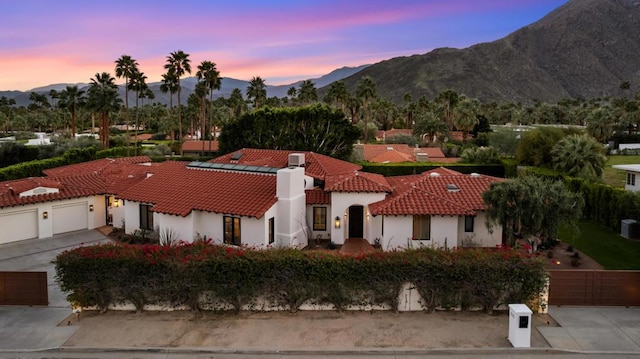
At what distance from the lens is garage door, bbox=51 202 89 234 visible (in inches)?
1154

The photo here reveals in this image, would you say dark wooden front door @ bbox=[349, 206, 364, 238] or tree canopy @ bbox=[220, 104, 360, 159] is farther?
tree canopy @ bbox=[220, 104, 360, 159]

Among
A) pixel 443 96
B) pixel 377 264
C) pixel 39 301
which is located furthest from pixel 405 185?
pixel 443 96

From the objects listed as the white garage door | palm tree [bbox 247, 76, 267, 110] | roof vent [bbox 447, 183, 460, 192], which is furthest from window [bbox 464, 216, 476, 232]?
palm tree [bbox 247, 76, 267, 110]

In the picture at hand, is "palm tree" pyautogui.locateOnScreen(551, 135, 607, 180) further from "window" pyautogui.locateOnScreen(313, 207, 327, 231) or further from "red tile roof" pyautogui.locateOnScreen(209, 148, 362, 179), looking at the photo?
"window" pyautogui.locateOnScreen(313, 207, 327, 231)

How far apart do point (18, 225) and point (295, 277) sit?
1950cm

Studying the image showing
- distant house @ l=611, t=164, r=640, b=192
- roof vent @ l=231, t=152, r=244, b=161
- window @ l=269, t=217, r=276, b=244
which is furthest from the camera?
roof vent @ l=231, t=152, r=244, b=161

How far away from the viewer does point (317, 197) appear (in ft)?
89.8

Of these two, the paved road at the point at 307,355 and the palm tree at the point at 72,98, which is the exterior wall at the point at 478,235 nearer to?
the paved road at the point at 307,355

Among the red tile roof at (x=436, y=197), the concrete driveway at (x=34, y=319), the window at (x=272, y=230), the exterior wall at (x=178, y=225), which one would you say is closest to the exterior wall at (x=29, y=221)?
the concrete driveway at (x=34, y=319)

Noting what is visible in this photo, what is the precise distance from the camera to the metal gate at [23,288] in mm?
17766

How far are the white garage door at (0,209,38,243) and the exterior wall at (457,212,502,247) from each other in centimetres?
2404

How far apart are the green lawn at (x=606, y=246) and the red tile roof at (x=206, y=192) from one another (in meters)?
16.2

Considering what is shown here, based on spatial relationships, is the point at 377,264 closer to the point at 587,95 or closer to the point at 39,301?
the point at 39,301

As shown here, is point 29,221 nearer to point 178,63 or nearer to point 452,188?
point 452,188
